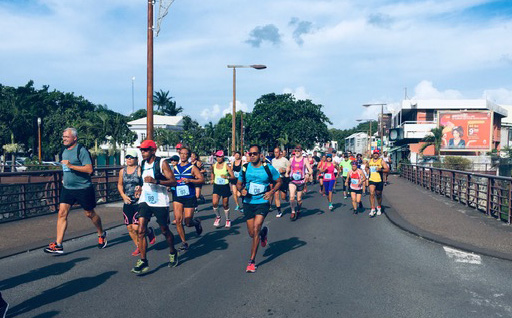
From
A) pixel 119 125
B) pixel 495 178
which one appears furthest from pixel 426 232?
pixel 119 125

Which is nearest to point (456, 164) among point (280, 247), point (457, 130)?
point (457, 130)

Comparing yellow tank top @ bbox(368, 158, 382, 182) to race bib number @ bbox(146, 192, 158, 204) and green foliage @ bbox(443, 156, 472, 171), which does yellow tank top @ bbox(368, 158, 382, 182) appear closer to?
race bib number @ bbox(146, 192, 158, 204)

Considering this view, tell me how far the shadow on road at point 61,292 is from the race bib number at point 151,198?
109 centimetres

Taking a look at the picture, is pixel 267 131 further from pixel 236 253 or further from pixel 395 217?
pixel 236 253

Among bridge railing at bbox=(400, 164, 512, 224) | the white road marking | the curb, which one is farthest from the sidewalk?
bridge railing at bbox=(400, 164, 512, 224)

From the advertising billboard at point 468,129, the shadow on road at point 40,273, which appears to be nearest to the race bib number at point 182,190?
the shadow on road at point 40,273

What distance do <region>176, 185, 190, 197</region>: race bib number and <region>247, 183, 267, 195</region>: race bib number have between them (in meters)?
1.62

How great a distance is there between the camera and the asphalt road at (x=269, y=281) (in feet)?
15.5

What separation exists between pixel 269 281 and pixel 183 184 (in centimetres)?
271

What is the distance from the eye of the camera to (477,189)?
13.3 meters

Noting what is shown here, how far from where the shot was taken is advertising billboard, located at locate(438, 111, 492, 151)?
4953cm

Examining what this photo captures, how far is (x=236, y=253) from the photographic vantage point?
7.44 meters

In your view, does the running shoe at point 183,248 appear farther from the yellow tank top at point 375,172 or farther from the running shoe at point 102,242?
the yellow tank top at point 375,172

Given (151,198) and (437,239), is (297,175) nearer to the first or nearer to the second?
(437,239)
